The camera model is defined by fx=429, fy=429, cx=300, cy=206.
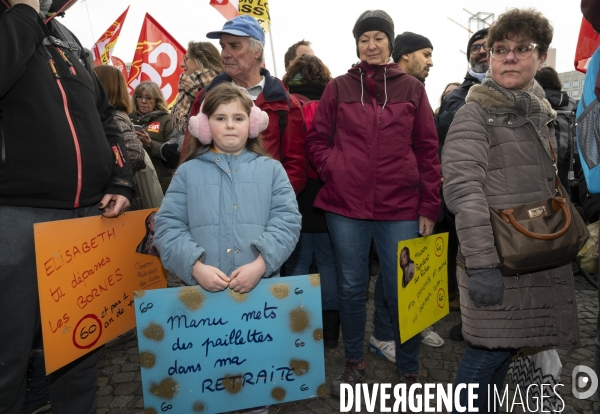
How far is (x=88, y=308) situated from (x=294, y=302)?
37.2 inches

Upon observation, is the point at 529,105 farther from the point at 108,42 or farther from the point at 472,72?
the point at 108,42

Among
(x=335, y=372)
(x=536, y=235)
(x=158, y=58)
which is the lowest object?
(x=335, y=372)

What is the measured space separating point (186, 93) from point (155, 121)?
1.20m

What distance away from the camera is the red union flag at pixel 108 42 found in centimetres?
977

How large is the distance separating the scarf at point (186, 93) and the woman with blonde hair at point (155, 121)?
92 centimetres

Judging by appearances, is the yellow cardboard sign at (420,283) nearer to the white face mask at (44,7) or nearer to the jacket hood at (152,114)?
the white face mask at (44,7)

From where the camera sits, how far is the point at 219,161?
2049 mm

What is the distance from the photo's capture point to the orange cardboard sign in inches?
68.6

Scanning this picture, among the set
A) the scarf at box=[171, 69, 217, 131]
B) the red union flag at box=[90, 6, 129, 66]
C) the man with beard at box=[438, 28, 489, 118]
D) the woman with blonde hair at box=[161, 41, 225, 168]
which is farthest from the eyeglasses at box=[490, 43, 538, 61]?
the red union flag at box=[90, 6, 129, 66]

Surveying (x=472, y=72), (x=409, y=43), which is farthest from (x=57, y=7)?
(x=472, y=72)

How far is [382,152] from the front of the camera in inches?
94.7

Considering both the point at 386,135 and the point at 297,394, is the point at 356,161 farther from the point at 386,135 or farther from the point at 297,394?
the point at 297,394

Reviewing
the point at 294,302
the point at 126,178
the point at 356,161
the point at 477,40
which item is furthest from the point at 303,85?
the point at 294,302

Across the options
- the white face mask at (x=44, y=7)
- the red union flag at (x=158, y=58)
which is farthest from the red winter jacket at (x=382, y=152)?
the red union flag at (x=158, y=58)
